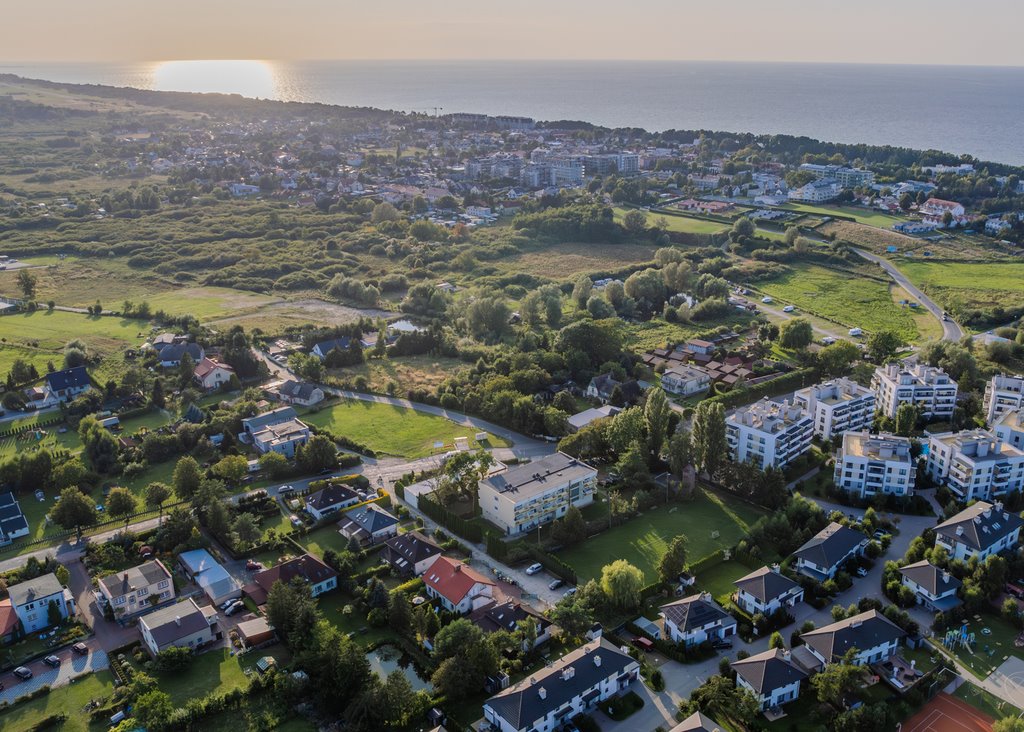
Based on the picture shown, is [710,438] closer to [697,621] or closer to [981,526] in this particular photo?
[981,526]

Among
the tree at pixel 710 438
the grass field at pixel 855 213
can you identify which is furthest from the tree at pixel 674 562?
the grass field at pixel 855 213

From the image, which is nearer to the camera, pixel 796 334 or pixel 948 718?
pixel 948 718

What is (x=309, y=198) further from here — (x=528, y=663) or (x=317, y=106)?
(x=317, y=106)

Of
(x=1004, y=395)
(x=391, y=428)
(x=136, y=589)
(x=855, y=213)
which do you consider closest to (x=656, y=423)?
(x=391, y=428)

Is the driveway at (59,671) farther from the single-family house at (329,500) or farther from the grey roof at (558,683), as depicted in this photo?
the grey roof at (558,683)

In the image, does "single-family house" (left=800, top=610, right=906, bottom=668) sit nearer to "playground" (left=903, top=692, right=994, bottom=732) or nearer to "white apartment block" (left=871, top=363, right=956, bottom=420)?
"playground" (left=903, top=692, right=994, bottom=732)

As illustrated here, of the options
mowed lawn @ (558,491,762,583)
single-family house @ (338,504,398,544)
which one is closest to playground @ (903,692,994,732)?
mowed lawn @ (558,491,762,583)

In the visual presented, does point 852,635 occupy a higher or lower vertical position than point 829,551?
lower
